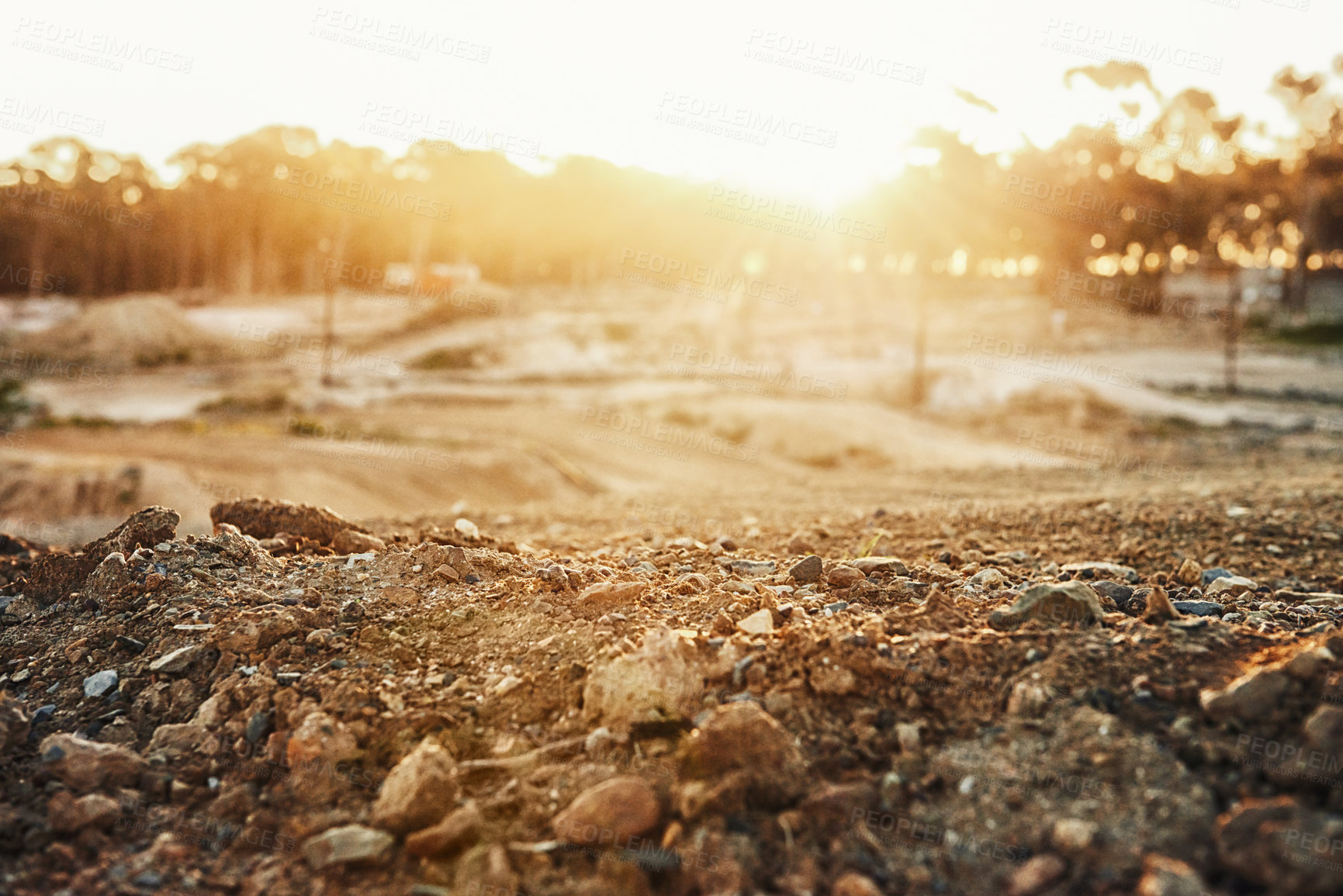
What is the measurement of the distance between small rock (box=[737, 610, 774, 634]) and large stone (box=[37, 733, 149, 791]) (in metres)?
2.25

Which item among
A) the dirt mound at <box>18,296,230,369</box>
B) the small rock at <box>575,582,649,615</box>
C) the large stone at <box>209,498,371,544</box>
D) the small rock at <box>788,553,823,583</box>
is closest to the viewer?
the small rock at <box>575,582,649,615</box>

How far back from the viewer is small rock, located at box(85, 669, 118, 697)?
3.57 metres

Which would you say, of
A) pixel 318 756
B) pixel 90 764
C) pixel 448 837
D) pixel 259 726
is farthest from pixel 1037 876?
pixel 90 764

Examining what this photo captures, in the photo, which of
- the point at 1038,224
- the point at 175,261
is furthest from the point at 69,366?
the point at 1038,224

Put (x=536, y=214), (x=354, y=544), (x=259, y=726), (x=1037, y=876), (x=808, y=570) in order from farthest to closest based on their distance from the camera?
(x=536, y=214) < (x=354, y=544) < (x=808, y=570) < (x=259, y=726) < (x=1037, y=876)

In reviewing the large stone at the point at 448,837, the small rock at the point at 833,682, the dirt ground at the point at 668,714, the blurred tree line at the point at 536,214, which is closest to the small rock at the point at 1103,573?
the dirt ground at the point at 668,714

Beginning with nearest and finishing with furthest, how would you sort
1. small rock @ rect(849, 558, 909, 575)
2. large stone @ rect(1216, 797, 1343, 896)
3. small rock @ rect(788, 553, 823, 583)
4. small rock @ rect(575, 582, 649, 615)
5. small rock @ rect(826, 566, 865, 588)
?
large stone @ rect(1216, 797, 1343, 896)
small rock @ rect(575, 582, 649, 615)
small rock @ rect(826, 566, 865, 588)
small rock @ rect(788, 553, 823, 583)
small rock @ rect(849, 558, 909, 575)

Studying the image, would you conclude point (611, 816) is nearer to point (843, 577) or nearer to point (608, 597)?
point (608, 597)

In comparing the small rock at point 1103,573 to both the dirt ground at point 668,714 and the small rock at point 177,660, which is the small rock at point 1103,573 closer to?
the dirt ground at point 668,714

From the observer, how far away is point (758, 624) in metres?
3.46

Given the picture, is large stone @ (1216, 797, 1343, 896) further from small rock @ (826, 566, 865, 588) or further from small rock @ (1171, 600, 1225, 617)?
small rock @ (826, 566, 865, 588)

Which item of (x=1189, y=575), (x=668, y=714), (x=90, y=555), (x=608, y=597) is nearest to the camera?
(x=668, y=714)

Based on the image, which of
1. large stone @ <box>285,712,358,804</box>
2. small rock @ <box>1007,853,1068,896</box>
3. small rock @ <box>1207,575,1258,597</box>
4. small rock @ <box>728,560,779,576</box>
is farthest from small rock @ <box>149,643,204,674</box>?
small rock @ <box>1207,575,1258,597</box>

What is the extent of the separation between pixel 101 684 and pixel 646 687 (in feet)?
7.80
